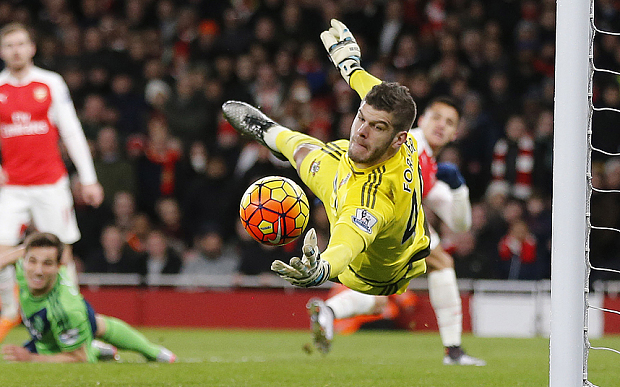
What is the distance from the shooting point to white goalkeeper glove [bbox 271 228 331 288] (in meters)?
3.76

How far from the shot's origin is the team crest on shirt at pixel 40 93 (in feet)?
25.3

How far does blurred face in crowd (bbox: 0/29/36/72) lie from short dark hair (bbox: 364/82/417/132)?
12.6 feet

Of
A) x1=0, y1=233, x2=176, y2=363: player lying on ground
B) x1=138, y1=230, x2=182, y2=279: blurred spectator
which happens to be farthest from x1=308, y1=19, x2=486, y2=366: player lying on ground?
x1=138, y1=230, x2=182, y2=279: blurred spectator

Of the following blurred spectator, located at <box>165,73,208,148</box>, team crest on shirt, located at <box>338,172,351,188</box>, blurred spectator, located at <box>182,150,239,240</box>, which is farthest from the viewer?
blurred spectator, located at <box>165,73,208,148</box>

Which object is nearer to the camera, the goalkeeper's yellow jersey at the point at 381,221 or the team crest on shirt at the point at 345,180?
the goalkeeper's yellow jersey at the point at 381,221

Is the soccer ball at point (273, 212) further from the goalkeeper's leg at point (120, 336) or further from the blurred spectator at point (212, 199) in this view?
the blurred spectator at point (212, 199)

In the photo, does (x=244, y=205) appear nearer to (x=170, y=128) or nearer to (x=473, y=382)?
(x=473, y=382)

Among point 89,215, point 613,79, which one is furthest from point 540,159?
point 89,215

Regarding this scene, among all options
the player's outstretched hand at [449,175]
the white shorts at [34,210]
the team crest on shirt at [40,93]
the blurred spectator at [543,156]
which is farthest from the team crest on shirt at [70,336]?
the blurred spectator at [543,156]

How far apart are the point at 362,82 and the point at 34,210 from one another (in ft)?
11.5

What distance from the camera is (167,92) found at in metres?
12.9

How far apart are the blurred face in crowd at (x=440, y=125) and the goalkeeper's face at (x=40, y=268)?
2869mm

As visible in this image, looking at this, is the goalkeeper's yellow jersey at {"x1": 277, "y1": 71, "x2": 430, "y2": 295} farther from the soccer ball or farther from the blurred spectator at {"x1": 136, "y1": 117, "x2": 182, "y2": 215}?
the blurred spectator at {"x1": 136, "y1": 117, "x2": 182, "y2": 215}

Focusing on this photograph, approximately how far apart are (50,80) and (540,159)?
6.70 metres
